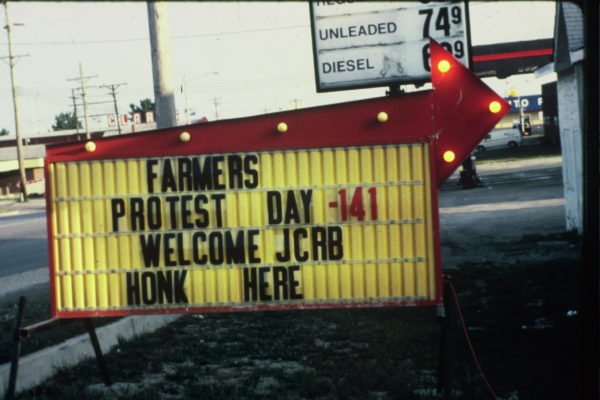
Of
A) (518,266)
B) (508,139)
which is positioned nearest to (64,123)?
(508,139)

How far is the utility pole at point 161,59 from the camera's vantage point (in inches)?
432

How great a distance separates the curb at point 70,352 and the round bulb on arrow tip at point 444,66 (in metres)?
4.59

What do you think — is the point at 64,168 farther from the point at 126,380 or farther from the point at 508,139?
the point at 508,139

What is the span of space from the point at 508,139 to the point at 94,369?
65.2 metres

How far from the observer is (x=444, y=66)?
6090 mm

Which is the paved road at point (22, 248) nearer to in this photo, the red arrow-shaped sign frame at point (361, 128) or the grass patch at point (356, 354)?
the grass patch at point (356, 354)

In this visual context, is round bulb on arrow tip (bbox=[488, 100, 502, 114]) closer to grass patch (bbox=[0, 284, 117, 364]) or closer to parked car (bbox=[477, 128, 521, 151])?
grass patch (bbox=[0, 284, 117, 364])

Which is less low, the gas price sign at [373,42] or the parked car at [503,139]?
the gas price sign at [373,42]

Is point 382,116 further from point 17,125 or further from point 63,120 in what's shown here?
point 63,120

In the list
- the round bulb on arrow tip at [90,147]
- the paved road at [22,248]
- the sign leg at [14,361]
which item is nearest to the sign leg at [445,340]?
the round bulb on arrow tip at [90,147]

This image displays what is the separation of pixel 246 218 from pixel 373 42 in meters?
6.20

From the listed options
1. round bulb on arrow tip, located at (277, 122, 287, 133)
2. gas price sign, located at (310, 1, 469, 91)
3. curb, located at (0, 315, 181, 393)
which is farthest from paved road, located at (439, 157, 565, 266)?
round bulb on arrow tip, located at (277, 122, 287, 133)

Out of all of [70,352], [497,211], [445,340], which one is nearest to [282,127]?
[445,340]

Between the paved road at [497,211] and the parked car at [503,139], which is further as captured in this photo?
the parked car at [503,139]
